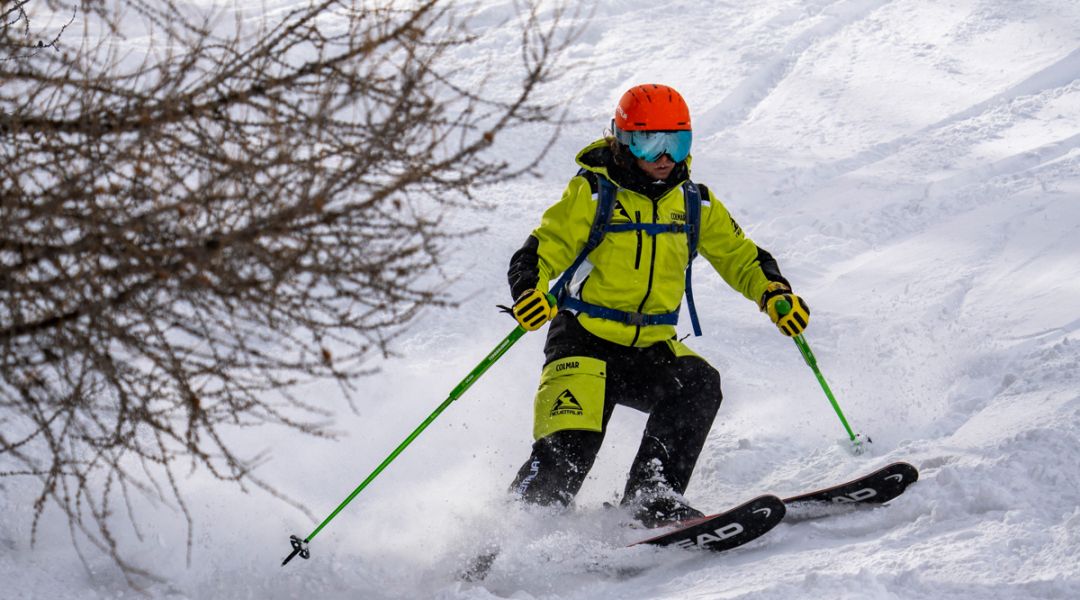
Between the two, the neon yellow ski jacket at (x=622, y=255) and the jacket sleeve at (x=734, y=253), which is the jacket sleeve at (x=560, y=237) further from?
the jacket sleeve at (x=734, y=253)

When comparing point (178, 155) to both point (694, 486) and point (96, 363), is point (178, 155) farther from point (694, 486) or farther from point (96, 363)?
point (694, 486)

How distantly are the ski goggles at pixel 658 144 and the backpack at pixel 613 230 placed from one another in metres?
0.21

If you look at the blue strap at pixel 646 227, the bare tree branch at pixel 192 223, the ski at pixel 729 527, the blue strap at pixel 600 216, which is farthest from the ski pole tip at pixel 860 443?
the bare tree branch at pixel 192 223

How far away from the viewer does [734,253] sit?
18.5ft

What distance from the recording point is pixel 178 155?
2992mm

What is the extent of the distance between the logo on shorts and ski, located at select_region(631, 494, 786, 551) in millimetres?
686

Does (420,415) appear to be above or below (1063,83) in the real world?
below

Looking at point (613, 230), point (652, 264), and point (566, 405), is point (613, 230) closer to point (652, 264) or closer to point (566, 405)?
point (652, 264)

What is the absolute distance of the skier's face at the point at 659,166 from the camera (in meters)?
5.22

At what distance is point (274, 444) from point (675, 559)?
2.95 meters

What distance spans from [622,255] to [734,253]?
2.27 feet

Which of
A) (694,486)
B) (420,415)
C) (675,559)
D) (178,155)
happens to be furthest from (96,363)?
(420,415)

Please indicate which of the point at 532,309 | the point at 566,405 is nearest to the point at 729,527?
the point at 566,405

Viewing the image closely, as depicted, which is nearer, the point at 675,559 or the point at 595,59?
the point at 675,559
